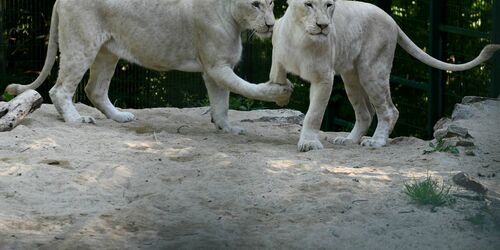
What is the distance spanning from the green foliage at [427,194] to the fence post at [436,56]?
3428 mm

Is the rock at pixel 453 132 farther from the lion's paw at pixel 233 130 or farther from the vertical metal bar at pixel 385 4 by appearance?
the vertical metal bar at pixel 385 4

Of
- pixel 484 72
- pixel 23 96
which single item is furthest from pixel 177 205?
pixel 484 72

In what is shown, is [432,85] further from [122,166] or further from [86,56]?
[122,166]

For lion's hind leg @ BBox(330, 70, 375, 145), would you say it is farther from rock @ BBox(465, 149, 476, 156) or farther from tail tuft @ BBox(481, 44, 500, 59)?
rock @ BBox(465, 149, 476, 156)

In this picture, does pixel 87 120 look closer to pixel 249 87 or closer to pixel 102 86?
pixel 102 86

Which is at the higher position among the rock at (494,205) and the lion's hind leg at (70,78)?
the lion's hind leg at (70,78)

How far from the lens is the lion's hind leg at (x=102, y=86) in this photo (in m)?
7.67

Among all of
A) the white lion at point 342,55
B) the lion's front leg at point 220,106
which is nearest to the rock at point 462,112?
the white lion at point 342,55

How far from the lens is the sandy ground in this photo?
171 inches

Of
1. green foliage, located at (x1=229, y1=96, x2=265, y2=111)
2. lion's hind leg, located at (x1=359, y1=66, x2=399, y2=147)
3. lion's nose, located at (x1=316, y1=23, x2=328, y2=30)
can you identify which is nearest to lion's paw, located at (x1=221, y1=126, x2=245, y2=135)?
lion's hind leg, located at (x1=359, y1=66, x2=399, y2=147)

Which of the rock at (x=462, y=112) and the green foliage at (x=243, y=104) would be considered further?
the green foliage at (x=243, y=104)

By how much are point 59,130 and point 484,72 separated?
3298 mm

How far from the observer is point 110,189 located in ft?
17.1

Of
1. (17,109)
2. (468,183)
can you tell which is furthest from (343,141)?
(17,109)
